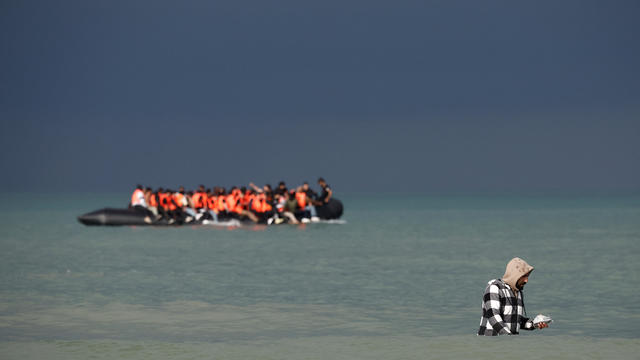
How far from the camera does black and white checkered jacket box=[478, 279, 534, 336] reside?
11055 mm

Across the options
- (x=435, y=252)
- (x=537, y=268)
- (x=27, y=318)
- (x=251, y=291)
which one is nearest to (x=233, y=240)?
(x=435, y=252)

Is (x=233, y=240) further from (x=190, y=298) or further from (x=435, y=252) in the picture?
(x=190, y=298)

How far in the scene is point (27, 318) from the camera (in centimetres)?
1557

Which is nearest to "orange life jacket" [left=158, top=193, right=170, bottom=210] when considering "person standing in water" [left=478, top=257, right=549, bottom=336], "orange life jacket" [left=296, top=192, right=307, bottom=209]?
"orange life jacket" [left=296, top=192, right=307, bottom=209]

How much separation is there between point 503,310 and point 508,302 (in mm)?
184

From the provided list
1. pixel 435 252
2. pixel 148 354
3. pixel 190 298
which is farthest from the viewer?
pixel 435 252

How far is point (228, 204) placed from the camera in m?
43.3

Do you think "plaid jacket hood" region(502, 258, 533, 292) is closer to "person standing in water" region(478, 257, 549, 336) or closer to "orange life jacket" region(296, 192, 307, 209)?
"person standing in water" region(478, 257, 549, 336)

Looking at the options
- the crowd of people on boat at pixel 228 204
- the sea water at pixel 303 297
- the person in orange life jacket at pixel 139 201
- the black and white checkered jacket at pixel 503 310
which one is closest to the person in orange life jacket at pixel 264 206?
the crowd of people on boat at pixel 228 204

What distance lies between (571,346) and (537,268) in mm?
11280

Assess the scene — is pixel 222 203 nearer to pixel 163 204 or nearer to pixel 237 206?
pixel 237 206

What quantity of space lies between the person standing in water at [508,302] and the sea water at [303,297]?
0.68 metres

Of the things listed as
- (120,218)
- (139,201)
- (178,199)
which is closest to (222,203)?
(178,199)

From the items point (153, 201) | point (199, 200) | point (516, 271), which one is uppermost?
point (199, 200)
